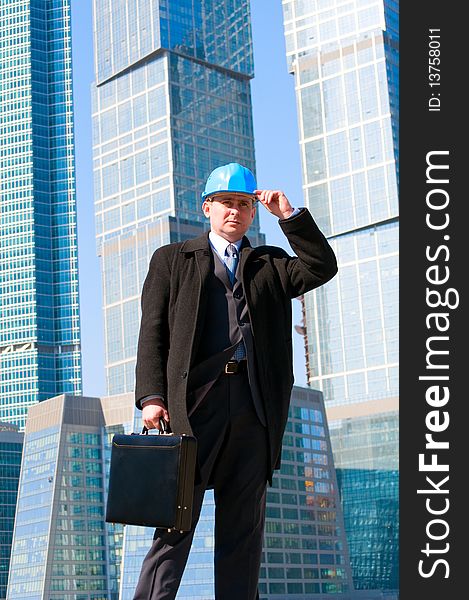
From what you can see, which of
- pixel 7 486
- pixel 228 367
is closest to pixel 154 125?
pixel 7 486

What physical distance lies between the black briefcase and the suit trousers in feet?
0.70

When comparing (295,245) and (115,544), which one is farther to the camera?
(115,544)

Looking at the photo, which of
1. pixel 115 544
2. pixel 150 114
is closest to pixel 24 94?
pixel 150 114

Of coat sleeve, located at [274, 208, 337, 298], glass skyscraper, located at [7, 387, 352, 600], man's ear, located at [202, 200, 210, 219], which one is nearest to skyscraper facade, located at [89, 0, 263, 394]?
glass skyscraper, located at [7, 387, 352, 600]

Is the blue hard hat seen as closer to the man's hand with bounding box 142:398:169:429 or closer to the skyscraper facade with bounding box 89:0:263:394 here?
the man's hand with bounding box 142:398:169:429

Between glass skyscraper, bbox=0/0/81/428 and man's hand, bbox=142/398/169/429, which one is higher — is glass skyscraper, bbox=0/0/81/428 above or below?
above

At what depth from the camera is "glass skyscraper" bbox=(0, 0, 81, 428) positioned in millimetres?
150875

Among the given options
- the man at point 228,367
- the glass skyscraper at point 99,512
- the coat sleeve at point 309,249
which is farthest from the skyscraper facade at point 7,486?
the coat sleeve at point 309,249

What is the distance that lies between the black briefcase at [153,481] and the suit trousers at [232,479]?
21 centimetres

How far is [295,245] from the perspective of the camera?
478 cm

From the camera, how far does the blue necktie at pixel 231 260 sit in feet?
16.1

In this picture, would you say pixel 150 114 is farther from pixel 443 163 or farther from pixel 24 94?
pixel 443 163

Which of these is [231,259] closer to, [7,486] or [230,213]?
[230,213]

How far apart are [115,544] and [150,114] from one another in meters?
64.2
